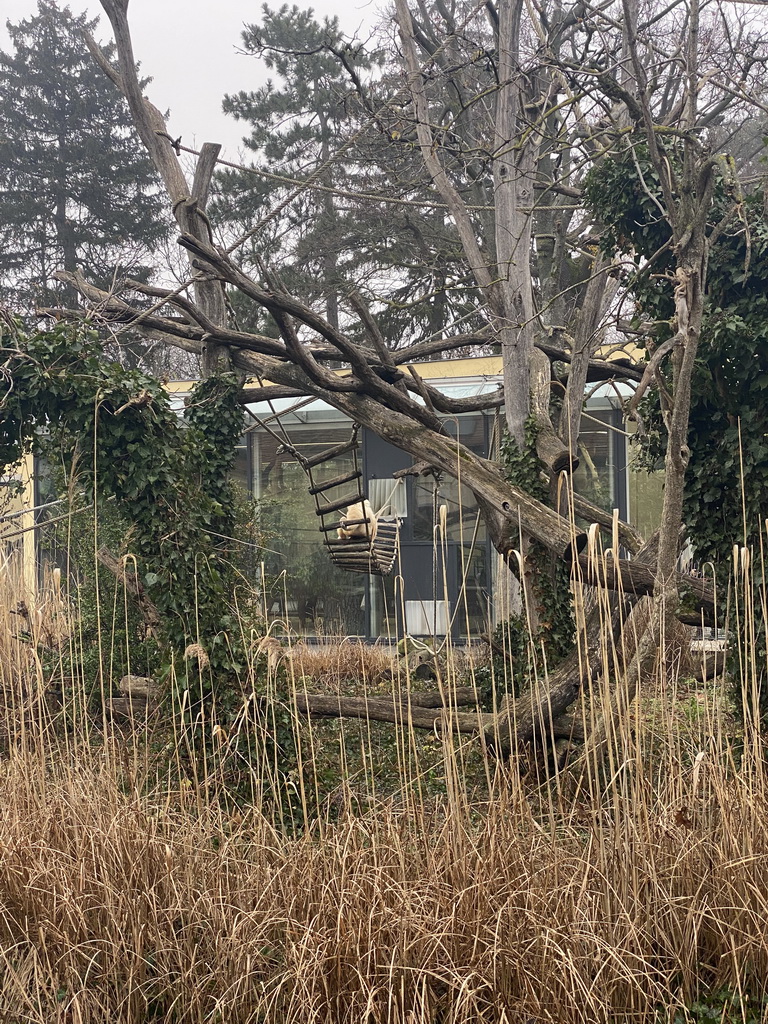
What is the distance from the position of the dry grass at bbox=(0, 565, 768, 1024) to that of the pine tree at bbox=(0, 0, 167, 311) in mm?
14858

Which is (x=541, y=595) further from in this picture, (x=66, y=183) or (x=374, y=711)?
(x=66, y=183)

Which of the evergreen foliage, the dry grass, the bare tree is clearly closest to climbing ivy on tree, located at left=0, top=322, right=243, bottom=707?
the bare tree

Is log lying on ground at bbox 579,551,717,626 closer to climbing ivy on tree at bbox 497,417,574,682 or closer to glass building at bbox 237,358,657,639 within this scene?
climbing ivy on tree at bbox 497,417,574,682

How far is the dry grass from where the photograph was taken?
2.28 metres

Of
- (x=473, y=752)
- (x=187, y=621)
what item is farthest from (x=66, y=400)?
(x=473, y=752)

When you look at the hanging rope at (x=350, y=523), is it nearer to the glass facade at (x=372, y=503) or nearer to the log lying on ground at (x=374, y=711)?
the log lying on ground at (x=374, y=711)

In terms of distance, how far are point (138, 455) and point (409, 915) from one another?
8.77 ft

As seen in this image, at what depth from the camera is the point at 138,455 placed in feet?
14.4

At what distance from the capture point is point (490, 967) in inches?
89.7

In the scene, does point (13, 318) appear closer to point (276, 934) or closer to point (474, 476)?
point (474, 476)

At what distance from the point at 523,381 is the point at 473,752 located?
237 cm

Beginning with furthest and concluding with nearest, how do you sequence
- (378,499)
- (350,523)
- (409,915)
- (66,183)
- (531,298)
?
(66,183) < (378,499) < (531,298) < (350,523) < (409,915)

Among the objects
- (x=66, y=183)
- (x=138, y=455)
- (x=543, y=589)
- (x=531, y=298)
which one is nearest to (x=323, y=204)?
(x=66, y=183)

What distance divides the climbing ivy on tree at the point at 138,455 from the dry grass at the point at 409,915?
1449mm
